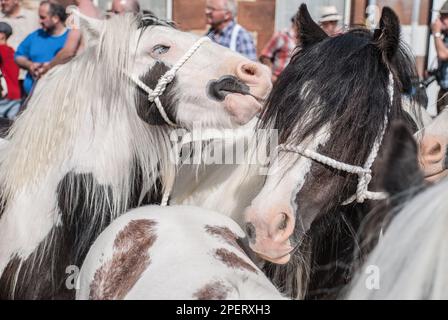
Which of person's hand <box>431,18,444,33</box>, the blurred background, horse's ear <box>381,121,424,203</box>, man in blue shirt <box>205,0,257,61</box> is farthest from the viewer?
the blurred background

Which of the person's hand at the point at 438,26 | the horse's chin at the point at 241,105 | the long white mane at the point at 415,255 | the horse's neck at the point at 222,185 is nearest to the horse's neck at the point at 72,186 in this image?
the horse's neck at the point at 222,185

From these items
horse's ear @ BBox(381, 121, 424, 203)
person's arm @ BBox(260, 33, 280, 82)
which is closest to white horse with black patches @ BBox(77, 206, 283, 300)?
horse's ear @ BBox(381, 121, 424, 203)

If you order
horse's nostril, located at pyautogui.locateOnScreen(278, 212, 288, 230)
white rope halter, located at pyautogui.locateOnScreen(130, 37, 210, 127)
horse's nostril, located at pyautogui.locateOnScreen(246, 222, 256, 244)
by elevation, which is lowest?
horse's nostril, located at pyautogui.locateOnScreen(246, 222, 256, 244)

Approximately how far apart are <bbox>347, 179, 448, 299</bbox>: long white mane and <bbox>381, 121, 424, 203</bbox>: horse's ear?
0.05 metres

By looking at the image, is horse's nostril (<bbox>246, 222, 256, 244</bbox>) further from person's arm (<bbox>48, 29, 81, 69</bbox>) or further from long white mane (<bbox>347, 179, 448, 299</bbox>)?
person's arm (<bbox>48, 29, 81, 69</bbox>)

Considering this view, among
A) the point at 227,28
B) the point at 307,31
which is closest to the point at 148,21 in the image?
the point at 307,31

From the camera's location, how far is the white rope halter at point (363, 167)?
179 centimetres

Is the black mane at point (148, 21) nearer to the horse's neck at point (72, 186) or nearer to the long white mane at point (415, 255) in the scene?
the horse's neck at point (72, 186)

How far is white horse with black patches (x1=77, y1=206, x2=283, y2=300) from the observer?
1388 millimetres

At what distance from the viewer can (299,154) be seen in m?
1.81

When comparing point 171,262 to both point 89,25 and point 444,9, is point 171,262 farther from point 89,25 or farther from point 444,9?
point 444,9

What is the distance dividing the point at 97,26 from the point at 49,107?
0.33m

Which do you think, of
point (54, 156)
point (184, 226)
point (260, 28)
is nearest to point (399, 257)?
point (184, 226)

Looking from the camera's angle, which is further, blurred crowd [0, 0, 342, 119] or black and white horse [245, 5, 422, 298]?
blurred crowd [0, 0, 342, 119]
